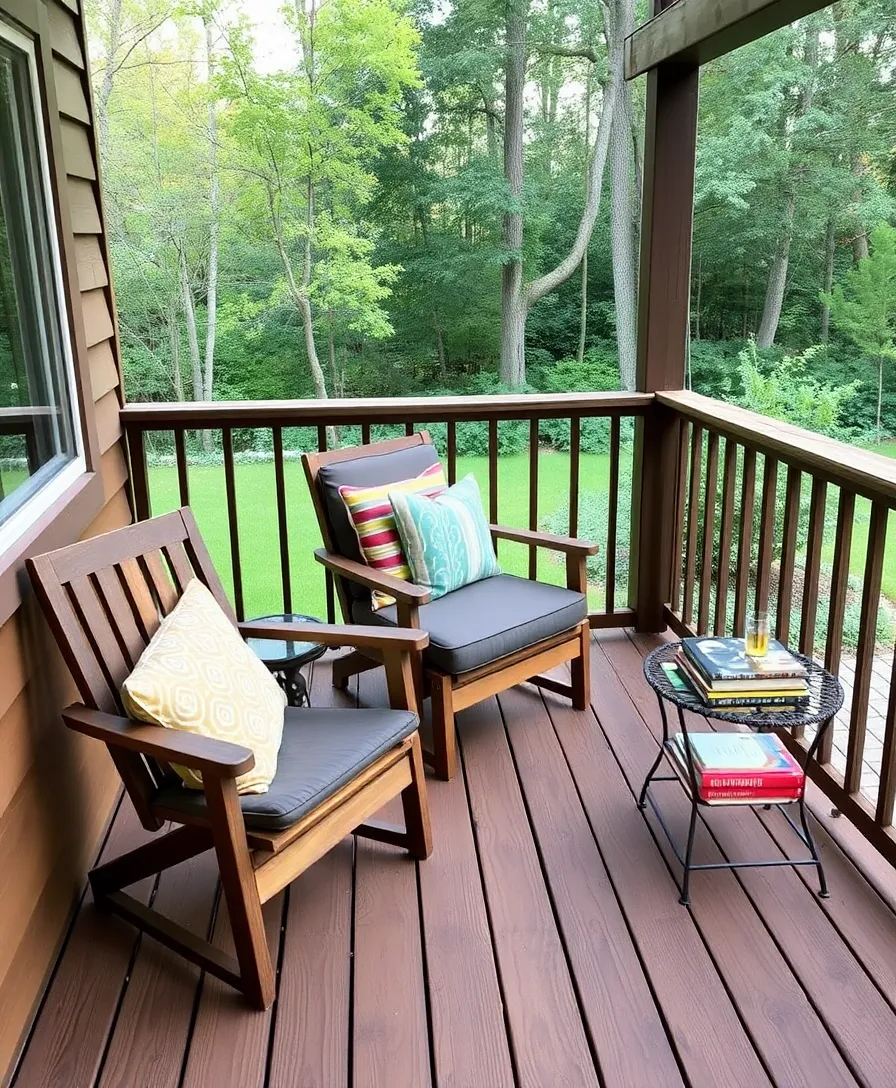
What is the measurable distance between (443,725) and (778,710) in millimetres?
932

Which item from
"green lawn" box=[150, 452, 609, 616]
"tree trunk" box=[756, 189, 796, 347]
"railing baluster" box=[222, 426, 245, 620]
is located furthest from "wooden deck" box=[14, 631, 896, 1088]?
"tree trunk" box=[756, 189, 796, 347]

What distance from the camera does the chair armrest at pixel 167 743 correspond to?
5.36 feet

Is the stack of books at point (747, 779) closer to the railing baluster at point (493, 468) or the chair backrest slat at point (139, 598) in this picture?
the chair backrest slat at point (139, 598)

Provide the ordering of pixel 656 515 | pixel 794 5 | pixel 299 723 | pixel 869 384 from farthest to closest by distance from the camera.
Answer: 1. pixel 869 384
2. pixel 656 515
3. pixel 794 5
4. pixel 299 723

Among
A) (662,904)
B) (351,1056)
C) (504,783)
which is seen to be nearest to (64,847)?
(351,1056)

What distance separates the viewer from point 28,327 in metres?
2.30

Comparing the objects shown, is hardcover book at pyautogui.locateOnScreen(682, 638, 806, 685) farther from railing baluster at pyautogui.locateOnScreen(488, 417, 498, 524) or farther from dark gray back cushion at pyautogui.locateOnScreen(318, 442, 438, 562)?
railing baluster at pyautogui.locateOnScreen(488, 417, 498, 524)

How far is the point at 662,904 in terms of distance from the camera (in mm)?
2088

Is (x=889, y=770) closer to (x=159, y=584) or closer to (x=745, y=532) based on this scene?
(x=745, y=532)

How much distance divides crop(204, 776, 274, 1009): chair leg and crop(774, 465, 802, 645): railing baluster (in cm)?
161

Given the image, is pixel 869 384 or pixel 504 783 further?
pixel 869 384

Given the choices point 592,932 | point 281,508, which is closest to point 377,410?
point 281,508

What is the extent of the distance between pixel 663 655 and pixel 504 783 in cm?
59

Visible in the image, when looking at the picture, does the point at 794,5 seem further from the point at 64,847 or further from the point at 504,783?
the point at 64,847
